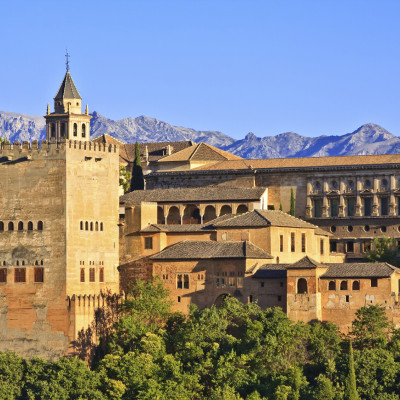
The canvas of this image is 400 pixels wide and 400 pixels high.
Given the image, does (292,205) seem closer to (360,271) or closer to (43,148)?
(360,271)

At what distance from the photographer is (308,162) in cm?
11506

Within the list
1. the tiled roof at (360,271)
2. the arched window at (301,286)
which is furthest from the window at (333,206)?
A: the arched window at (301,286)

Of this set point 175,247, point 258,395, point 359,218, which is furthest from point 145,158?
point 258,395

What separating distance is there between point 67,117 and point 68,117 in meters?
0.16

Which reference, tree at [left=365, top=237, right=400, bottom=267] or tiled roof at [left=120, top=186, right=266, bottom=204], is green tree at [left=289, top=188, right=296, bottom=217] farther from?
tree at [left=365, top=237, right=400, bottom=267]

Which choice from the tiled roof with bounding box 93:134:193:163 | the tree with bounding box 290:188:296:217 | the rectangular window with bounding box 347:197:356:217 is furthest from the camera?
the tiled roof with bounding box 93:134:193:163

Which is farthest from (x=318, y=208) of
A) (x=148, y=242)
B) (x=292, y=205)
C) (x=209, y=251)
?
(x=209, y=251)

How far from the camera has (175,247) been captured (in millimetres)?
92250

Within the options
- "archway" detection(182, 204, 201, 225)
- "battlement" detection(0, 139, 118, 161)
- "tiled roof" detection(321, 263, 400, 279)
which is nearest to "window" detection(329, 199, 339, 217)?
"archway" detection(182, 204, 201, 225)

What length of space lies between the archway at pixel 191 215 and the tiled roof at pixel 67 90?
1697 cm

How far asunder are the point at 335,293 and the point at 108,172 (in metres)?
18.3

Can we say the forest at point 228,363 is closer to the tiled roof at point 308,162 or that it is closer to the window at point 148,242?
the window at point 148,242

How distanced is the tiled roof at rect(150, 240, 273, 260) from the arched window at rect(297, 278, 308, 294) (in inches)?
174

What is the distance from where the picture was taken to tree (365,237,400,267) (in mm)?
102250
